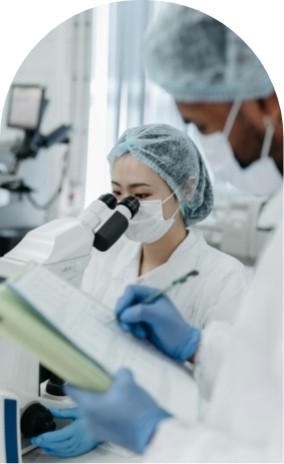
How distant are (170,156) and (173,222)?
21cm

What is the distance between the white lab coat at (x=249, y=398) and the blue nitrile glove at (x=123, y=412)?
0.02 meters

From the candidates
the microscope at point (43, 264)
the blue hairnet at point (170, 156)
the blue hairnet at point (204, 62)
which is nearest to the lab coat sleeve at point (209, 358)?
the microscope at point (43, 264)

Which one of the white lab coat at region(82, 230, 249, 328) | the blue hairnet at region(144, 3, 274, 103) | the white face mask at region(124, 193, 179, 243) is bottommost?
the white lab coat at region(82, 230, 249, 328)

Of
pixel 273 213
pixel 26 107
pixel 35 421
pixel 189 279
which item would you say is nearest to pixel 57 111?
pixel 26 107

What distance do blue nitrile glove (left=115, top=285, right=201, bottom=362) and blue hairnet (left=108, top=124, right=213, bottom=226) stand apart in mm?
509

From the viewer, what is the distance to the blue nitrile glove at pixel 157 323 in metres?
1.02

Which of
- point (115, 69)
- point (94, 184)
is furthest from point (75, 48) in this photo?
point (94, 184)

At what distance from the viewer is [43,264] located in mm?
1161

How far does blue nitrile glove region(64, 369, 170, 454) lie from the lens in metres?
0.81

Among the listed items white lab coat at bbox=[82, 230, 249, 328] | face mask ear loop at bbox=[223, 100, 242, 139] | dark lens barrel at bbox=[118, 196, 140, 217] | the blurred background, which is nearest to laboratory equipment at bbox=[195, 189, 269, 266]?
the blurred background

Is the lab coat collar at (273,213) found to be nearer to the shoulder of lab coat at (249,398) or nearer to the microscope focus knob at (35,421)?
the shoulder of lab coat at (249,398)

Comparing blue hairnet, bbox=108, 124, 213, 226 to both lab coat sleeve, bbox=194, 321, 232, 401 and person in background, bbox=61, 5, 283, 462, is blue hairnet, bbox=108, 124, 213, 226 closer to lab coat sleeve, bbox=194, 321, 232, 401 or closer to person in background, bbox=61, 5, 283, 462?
person in background, bbox=61, 5, 283, 462

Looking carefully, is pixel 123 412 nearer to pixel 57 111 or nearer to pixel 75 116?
pixel 75 116

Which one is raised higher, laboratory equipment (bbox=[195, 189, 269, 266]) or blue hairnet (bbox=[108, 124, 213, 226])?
blue hairnet (bbox=[108, 124, 213, 226])
